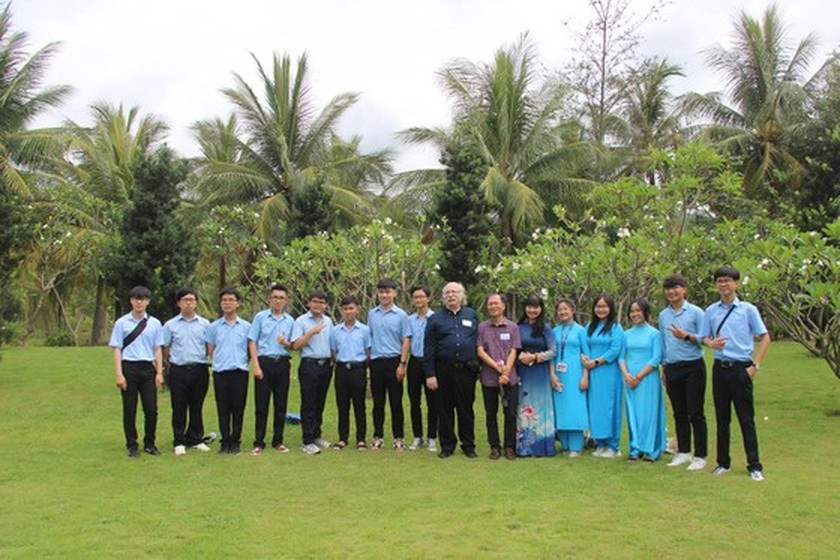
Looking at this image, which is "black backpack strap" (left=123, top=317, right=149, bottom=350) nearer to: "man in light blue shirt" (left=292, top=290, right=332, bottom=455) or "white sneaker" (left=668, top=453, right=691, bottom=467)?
"man in light blue shirt" (left=292, top=290, right=332, bottom=455)

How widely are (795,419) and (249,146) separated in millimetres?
15390

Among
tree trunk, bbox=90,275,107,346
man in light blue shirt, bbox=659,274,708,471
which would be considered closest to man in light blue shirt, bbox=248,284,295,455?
man in light blue shirt, bbox=659,274,708,471

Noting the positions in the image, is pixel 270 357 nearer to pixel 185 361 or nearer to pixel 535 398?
pixel 185 361

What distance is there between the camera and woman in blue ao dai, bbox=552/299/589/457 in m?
7.60

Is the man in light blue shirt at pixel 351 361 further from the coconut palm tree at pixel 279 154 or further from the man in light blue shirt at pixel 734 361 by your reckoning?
the coconut palm tree at pixel 279 154

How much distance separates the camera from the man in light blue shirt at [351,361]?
8008 mm

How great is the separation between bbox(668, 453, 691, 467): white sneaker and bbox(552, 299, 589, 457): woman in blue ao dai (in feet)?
2.83

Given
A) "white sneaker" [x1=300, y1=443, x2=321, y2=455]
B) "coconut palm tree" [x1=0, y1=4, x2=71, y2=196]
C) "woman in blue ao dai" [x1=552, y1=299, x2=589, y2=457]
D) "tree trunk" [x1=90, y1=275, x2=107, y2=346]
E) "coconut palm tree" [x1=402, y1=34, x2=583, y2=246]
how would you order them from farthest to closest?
1. "tree trunk" [x1=90, y1=275, x2=107, y2=346]
2. "coconut palm tree" [x1=402, y1=34, x2=583, y2=246]
3. "coconut palm tree" [x1=0, y1=4, x2=71, y2=196]
4. "white sneaker" [x1=300, y1=443, x2=321, y2=455]
5. "woman in blue ao dai" [x1=552, y1=299, x2=589, y2=457]

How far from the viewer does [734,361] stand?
21.5ft

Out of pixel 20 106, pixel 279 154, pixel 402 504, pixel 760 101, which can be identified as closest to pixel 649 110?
pixel 760 101

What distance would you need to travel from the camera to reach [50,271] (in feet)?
78.5

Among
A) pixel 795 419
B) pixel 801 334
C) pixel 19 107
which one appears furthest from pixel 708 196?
pixel 19 107

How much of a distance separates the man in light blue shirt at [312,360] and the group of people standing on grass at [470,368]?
14 millimetres

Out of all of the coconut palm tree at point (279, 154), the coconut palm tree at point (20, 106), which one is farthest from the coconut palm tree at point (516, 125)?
the coconut palm tree at point (20, 106)
